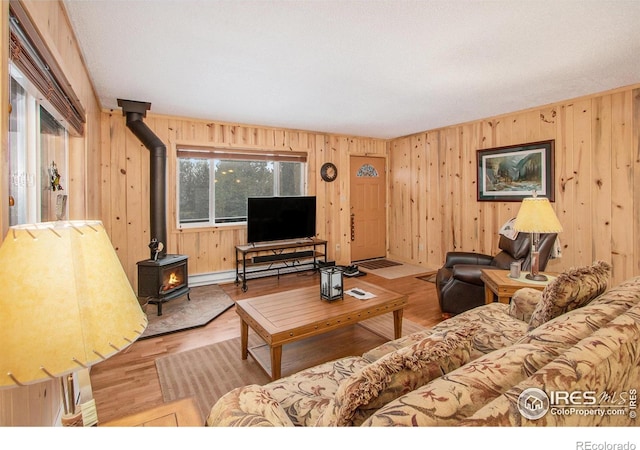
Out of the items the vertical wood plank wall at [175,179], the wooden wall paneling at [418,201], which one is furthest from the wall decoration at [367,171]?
the wooden wall paneling at [418,201]

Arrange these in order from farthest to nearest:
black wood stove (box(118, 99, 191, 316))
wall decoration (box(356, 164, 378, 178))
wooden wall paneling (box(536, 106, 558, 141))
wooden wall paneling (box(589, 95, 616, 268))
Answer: wall decoration (box(356, 164, 378, 178)), wooden wall paneling (box(536, 106, 558, 141)), wooden wall paneling (box(589, 95, 616, 268)), black wood stove (box(118, 99, 191, 316))

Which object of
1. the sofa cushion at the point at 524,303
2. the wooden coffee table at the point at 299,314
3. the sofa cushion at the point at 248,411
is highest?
the sofa cushion at the point at 524,303

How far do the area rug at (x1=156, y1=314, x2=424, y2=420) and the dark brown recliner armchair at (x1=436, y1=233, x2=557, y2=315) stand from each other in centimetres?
66

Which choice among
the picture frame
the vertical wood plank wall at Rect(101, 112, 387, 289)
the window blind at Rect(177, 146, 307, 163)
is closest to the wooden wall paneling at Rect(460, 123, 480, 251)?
the picture frame

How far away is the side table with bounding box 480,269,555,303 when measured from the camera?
2.47 meters

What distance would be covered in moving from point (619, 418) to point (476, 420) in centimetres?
62

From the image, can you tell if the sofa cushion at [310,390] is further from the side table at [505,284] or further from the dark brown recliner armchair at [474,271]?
the dark brown recliner armchair at [474,271]

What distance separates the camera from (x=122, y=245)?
Answer: 4.17m

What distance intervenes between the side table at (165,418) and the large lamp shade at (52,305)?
0.42m

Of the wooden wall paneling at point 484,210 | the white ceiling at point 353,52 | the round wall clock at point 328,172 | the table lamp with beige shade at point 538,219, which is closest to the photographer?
the white ceiling at point 353,52

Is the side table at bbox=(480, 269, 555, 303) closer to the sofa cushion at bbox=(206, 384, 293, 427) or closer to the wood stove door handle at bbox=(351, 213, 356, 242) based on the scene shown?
the sofa cushion at bbox=(206, 384, 293, 427)

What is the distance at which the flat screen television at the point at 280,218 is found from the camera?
15.2ft

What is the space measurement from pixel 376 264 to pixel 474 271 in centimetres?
294

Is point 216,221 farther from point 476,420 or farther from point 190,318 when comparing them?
point 476,420
